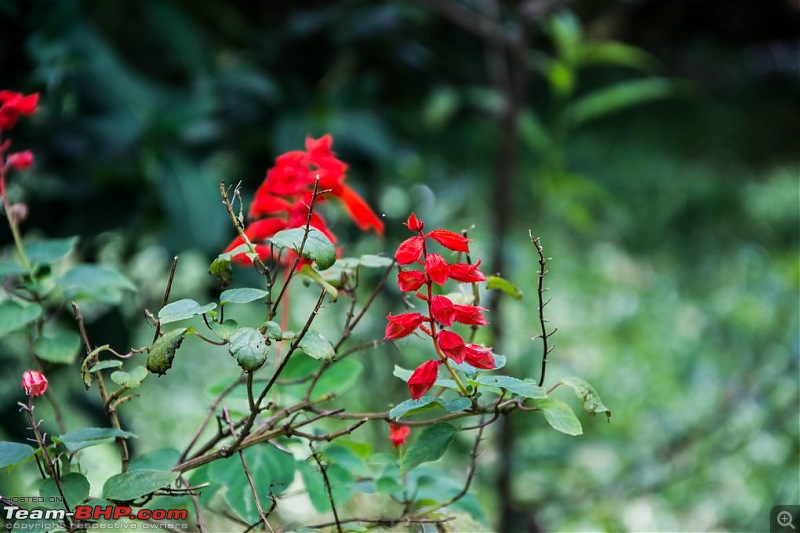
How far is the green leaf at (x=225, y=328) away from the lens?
35 centimetres

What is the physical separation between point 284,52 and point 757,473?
1.10 m

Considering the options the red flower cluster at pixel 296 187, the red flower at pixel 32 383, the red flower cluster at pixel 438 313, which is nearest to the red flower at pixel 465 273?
the red flower cluster at pixel 438 313

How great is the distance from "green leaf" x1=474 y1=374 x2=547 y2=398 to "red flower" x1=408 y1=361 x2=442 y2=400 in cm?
2

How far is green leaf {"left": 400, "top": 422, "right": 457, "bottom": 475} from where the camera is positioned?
365 millimetres

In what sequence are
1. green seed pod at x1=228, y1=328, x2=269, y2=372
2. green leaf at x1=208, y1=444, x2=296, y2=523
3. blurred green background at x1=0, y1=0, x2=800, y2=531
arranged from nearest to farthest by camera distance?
green seed pod at x1=228, y1=328, x2=269, y2=372, green leaf at x1=208, y1=444, x2=296, y2=523, blurred green background at x1=0, y1=0, x2=800, y2=531

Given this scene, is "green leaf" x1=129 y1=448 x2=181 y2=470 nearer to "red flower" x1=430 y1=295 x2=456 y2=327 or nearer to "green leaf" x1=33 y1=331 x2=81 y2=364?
"green leaf" x1=33 y1=331 x2=81 y2=364

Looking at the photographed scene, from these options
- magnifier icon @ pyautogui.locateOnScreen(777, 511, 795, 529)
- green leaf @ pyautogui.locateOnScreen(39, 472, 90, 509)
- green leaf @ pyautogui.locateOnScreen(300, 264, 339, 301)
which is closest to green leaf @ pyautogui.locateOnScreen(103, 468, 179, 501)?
green leaf @ pyautogui.locateOnScreen(39, 472, 90, 509)

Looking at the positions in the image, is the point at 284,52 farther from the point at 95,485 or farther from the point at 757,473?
the point at 757,473

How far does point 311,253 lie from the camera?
0.34 meters

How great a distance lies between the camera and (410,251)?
14.0 inches

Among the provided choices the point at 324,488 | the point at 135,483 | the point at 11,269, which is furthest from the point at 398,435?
the point at 11,269

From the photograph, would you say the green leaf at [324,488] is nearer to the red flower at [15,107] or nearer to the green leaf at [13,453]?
the green leaf at [13,453]

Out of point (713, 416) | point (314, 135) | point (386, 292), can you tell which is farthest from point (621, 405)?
point (314, 135)

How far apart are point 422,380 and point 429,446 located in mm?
38
